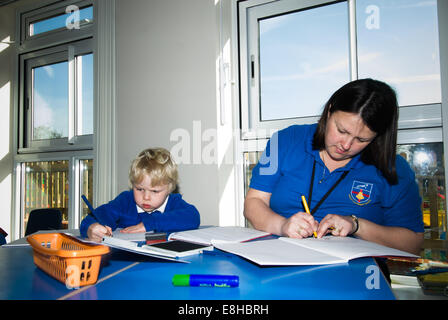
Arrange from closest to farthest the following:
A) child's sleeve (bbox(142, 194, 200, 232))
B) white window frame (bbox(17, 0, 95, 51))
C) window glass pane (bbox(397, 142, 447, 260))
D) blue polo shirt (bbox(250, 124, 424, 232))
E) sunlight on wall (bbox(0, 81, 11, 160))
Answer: blue polo shirt (bbox(250, 124, 424, 232)), child's sleeve (bbox(142, 194, 200, 232)), window glass pane (bbox(397, 142, 447, 260)), white window frame (bbox(17, 0, 95, 51)), sunlight on wall (bbox(0, 81, 11, 160))

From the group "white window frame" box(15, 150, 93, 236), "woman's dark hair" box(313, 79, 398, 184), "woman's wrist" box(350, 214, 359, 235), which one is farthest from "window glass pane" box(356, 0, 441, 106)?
"white window frame" box(15, 150, 93, 236)

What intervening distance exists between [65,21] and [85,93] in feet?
2.29

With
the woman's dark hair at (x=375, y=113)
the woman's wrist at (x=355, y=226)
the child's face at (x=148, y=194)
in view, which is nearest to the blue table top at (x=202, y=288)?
the woman's wrist at (x=355, y=226)

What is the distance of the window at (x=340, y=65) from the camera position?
69.9 inches

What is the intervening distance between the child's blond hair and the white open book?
0.72 m

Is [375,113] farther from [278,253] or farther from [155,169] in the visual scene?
[155,169]

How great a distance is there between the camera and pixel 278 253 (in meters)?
0.79

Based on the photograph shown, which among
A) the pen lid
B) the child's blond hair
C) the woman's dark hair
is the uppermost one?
the woman's dark hair

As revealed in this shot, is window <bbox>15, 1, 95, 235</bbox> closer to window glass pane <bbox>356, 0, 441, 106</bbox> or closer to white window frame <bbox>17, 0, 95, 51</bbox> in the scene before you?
white window frame <bbox>17, 0, 95, 51</bbox>

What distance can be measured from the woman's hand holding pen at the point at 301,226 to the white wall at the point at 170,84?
1.11 m

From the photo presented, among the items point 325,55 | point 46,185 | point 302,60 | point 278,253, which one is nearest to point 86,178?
point 46,185

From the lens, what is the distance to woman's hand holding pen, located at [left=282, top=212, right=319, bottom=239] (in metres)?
1.00

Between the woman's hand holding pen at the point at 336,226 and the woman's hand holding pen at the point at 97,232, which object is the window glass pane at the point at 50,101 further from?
the woman's hand holding pen at the point at 336,226

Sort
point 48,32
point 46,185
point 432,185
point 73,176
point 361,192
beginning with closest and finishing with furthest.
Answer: point 361,192 → point 432,185 → point 73,176 → point 48,32 → point 46,185
